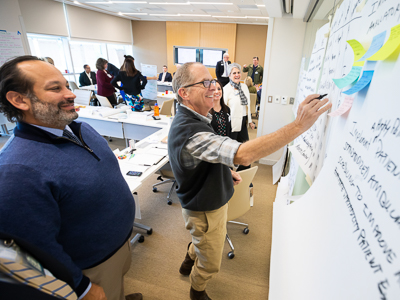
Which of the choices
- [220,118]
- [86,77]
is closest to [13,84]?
[220,118]

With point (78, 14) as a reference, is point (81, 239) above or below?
below

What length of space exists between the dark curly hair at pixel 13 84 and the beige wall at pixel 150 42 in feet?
38.5

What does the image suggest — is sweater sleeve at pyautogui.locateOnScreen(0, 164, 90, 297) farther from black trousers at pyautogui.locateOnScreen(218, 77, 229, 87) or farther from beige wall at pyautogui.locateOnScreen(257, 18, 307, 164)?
black trousers at pyautogui.locateOnScreen(218, 77, 229, 87)

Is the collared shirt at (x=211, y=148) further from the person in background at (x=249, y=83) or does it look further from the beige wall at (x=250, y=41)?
the beige wall at (x=250, y=41)

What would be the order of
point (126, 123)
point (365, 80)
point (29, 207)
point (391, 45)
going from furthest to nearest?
point (126, 123)
point (29, 207)
point (365, 80)
point (391, 45)

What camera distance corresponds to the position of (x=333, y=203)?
0.64 metres

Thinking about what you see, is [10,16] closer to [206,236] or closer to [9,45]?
[9,45]

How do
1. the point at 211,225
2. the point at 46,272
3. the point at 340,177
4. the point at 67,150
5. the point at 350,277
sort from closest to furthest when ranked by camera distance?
the point at 350,277 → the point at 340,177 → the point at 46,272 → the point at 67,150 → the point at 211,225

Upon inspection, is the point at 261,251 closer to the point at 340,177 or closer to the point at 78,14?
the point at 340,177

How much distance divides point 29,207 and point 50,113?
0.41m

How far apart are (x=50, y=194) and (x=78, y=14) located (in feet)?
31.9

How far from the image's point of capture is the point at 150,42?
456 inches

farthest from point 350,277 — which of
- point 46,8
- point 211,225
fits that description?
point 46,8

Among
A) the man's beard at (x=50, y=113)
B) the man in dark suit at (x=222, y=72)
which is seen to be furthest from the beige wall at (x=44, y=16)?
the man's beard at (x=50, y=113)
